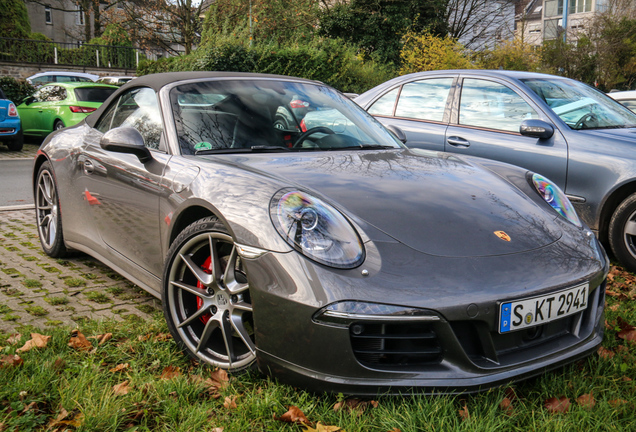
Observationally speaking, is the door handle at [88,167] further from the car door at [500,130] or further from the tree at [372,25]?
the tree at [372,25]

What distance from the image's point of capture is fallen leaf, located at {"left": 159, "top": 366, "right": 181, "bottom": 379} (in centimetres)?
258

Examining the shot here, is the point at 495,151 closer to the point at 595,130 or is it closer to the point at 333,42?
the point at 595,130

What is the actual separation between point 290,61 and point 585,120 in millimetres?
14719

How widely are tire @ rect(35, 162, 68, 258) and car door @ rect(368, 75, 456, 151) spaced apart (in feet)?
9.85

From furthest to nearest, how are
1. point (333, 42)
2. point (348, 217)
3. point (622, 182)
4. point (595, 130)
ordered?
point (333, 42), point (595, 130), point (622, 182), point (348, 217)

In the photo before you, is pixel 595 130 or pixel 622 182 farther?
pixel 595 130

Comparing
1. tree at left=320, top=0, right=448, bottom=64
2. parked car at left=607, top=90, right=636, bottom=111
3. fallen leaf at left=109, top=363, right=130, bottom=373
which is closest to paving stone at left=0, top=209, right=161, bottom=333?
fallen leaf at left=109, top=363, right=130, bottom=373

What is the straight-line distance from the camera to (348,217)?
244cm

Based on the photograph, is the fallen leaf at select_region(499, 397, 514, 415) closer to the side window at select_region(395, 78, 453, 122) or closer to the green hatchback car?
the side window at select_region(395, 78, 453, 122)

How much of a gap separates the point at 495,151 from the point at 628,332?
7.76 ft

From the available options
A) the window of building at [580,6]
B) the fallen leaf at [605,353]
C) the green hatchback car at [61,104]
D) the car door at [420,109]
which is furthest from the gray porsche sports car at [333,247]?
the window of building at [580,6]

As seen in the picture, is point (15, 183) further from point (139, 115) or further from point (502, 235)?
point (502, 235)

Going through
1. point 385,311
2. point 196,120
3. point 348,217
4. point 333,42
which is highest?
point 333,42

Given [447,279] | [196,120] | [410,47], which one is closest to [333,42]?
[410,47]
